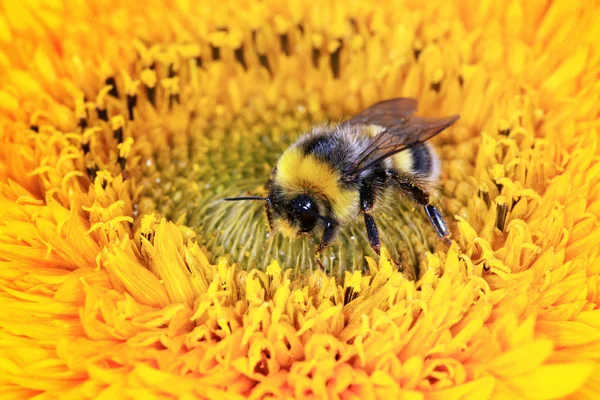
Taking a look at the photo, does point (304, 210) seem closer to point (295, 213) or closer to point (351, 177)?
point (295, 213)

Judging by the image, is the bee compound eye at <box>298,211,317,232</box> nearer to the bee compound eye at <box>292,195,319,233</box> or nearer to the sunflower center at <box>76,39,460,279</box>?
the bee compound eye at <box>292,195,319,233</box>

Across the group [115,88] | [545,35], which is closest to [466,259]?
[545,35]

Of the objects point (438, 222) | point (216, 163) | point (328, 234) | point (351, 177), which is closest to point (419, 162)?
point (438, 222)

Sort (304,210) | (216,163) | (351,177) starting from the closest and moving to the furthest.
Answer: (304,210) < (351,177) < (216,163)

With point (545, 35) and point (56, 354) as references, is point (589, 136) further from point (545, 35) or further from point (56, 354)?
point (56, 354)

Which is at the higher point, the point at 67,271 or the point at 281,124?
the point at 281,124

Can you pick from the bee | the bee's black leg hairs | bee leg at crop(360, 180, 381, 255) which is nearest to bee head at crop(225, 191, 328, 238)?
the bee
